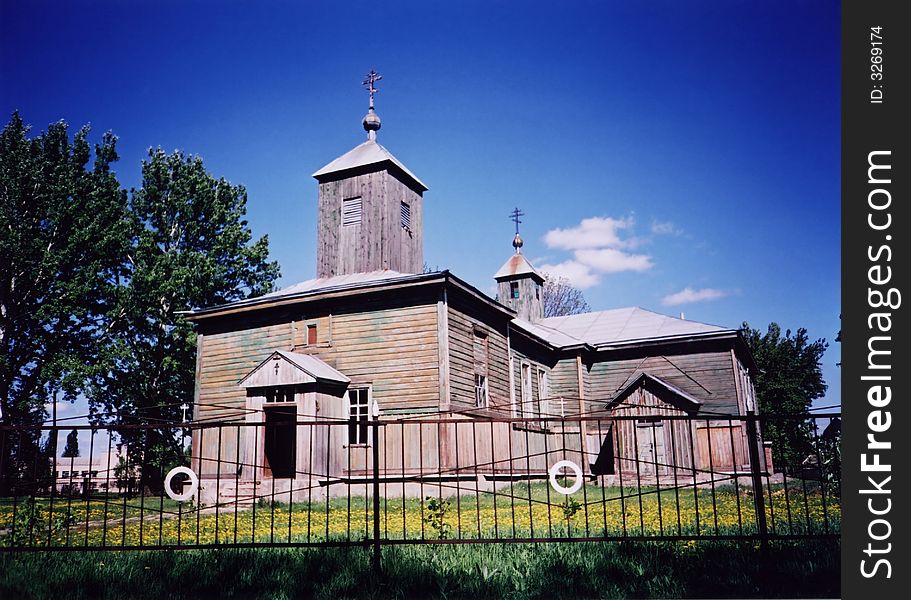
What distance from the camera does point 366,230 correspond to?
1972 cm

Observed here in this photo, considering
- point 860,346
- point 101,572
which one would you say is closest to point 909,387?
point 860,346

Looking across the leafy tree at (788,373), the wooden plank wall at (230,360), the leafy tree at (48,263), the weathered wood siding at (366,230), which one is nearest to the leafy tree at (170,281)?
the leafy tree at (48,263)

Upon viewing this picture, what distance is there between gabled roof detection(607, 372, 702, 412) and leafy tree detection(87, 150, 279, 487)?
16.0 metres

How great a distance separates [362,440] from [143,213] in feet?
63.5

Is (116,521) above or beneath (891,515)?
beneath

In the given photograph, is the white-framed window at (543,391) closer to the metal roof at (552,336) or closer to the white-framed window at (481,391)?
the metal roof at (552,336)

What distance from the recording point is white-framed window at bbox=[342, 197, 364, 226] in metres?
20.0

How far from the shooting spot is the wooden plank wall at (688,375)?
21812 millimetres

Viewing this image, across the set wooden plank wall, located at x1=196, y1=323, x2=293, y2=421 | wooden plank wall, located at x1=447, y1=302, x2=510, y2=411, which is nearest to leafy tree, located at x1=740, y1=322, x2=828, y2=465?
wooden plank wall, located at x1=447, y1=302, x2=510, y2=411

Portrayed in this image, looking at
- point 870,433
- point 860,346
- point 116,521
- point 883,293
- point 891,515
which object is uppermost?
point 883,293

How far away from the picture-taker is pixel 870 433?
15.0 feet

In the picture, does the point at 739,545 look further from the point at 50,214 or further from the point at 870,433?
the point at 50,214

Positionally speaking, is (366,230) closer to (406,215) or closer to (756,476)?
(406,215)

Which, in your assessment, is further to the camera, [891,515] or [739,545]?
[739,545]
